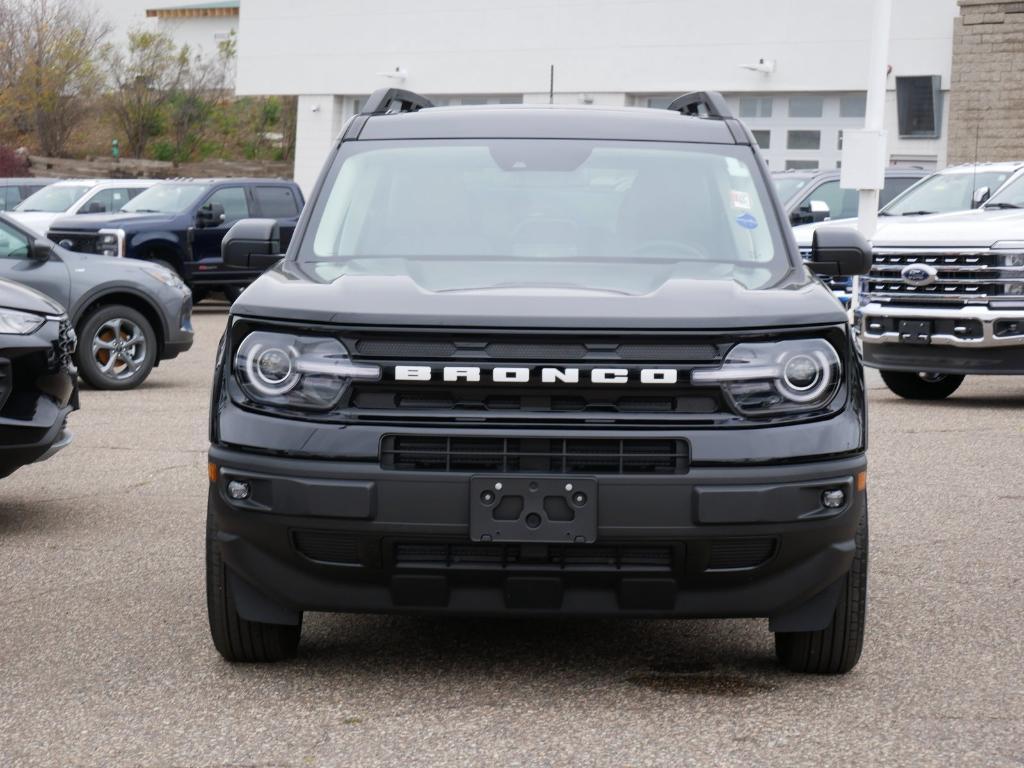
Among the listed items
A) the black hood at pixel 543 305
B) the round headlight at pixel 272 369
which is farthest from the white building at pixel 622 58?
the round headlight at pixel 272 369

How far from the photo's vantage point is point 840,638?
16.5 ft

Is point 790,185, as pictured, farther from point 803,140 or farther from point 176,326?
point 803,140

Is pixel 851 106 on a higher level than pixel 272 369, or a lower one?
higher

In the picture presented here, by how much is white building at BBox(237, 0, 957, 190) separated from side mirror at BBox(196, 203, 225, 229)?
14.2m

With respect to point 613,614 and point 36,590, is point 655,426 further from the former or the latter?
point 36,590

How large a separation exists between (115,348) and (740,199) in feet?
29.4

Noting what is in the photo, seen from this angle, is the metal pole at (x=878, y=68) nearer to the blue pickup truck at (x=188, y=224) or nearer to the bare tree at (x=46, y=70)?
the blue pickup truck at (x=188, y=224)

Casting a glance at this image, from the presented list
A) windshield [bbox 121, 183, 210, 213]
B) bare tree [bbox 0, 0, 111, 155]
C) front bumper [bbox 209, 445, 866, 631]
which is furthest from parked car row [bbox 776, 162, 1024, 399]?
bare tree [bbox 0, 0, 111, 155]

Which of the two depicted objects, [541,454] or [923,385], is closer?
[541,454]

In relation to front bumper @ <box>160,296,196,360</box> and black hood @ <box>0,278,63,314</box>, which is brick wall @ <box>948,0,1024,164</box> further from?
black hood @ <box>0,278,63,314</box>

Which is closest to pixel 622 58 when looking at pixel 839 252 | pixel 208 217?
pixel 208 217

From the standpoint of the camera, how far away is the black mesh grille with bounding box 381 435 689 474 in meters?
4.59

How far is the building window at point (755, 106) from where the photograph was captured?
3447 cm

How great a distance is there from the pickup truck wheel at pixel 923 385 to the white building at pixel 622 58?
1824 centimetres
